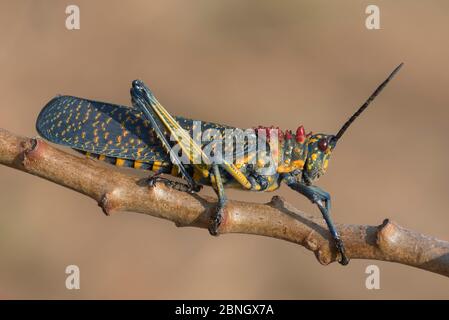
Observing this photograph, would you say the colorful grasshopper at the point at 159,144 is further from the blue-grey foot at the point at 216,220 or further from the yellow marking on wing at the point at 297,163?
the blue-grey foot at the point at 216,220

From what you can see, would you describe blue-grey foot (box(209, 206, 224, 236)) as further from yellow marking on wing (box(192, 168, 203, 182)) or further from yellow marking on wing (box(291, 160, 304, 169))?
yellow marking on wing (box(291, 160, 304, 169))

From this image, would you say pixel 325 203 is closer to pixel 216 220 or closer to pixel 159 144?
pixel 216 220

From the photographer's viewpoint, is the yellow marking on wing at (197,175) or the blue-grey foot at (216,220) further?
the yellow marking on wing at (197,175)

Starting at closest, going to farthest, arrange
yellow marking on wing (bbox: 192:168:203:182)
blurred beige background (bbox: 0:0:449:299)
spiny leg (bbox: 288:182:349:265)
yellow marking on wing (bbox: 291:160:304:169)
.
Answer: spiny leg (bbox: 288:182:349:265)
yellow marking on wing (bbox: 192:168:203:182)
yellow marking on wing (bbox: 291:160:304:169)
blurred beige background (bbox: 0:0:449:299)

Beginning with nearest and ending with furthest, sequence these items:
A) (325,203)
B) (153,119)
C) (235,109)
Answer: (325,203)
(153,119)
(235,109)

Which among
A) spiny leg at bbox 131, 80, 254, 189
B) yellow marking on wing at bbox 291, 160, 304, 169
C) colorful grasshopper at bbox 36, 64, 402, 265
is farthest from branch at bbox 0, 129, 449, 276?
yellow marking on wing at bbox 291, 160, 304, 169

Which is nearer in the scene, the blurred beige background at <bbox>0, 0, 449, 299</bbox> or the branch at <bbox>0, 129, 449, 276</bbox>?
the branch at <bbox>0, 129, 449, 276</bbox>

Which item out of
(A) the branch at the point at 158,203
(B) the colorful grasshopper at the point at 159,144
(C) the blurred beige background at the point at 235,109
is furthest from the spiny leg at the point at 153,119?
(C) the blurred beige background at the point at 235,109

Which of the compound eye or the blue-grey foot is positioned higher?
the compound eye

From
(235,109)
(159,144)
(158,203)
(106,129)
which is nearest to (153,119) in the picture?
(159,144)
